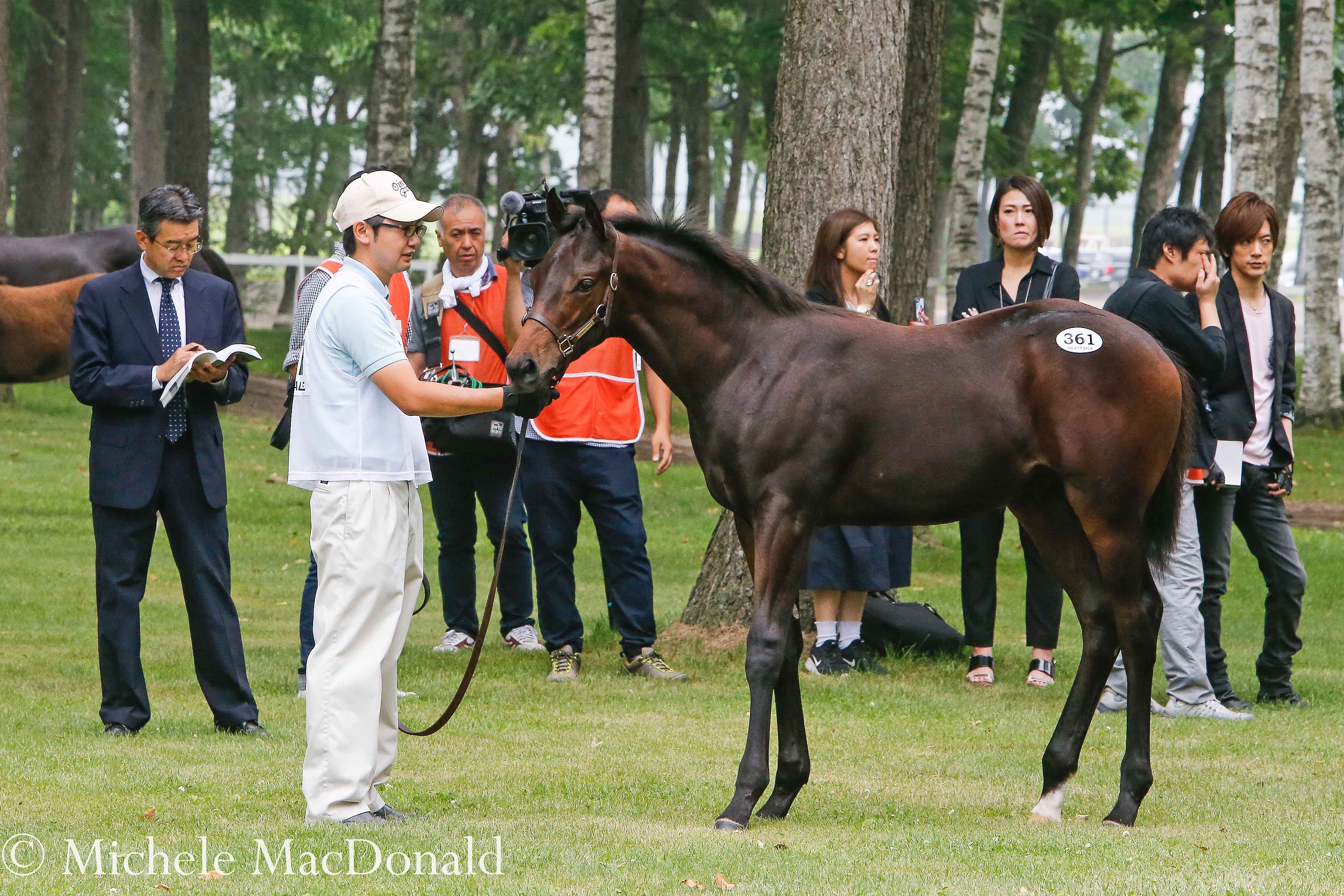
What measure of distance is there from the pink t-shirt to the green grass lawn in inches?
52.7

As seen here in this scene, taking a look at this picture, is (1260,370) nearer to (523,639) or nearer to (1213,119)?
(523,639)

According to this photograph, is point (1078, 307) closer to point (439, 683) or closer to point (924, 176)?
point (439, 683)

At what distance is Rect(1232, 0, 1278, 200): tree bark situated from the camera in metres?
14.8

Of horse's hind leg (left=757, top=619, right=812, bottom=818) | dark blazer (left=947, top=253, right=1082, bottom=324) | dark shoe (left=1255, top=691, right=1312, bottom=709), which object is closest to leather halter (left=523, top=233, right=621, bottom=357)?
horse's hind leg (left=757, top=619, right=812, bottom=818)

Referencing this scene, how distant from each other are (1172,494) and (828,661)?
3.12 m

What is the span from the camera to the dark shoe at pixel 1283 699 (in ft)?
26.4

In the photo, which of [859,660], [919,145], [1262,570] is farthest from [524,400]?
[919,145]

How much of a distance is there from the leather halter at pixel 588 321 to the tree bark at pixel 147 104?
21054mm

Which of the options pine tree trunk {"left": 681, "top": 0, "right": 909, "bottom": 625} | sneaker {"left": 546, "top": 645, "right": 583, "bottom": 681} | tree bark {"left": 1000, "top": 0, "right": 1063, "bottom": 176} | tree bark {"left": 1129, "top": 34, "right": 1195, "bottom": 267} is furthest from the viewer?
tree bark {"left": 1129, "top": 34, "right": 1195, "bottom": 267}

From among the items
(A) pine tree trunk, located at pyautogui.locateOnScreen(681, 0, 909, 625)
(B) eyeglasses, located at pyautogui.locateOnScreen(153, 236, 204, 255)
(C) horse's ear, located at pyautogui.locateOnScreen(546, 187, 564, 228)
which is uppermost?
(A) pine tree trunk, located at pyautogui.locateOnScreen(681, 0, 909, 625)

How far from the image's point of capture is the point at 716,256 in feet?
18.0

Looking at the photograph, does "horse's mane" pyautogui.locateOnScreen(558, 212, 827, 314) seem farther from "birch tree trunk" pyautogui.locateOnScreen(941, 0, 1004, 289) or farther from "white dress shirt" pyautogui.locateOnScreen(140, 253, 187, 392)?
"birch tree trunk" pyautogui.locateOnScreen(941, 0, 1004, 289)

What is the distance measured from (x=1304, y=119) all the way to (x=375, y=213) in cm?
1684

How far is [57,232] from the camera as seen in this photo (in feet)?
82.1
